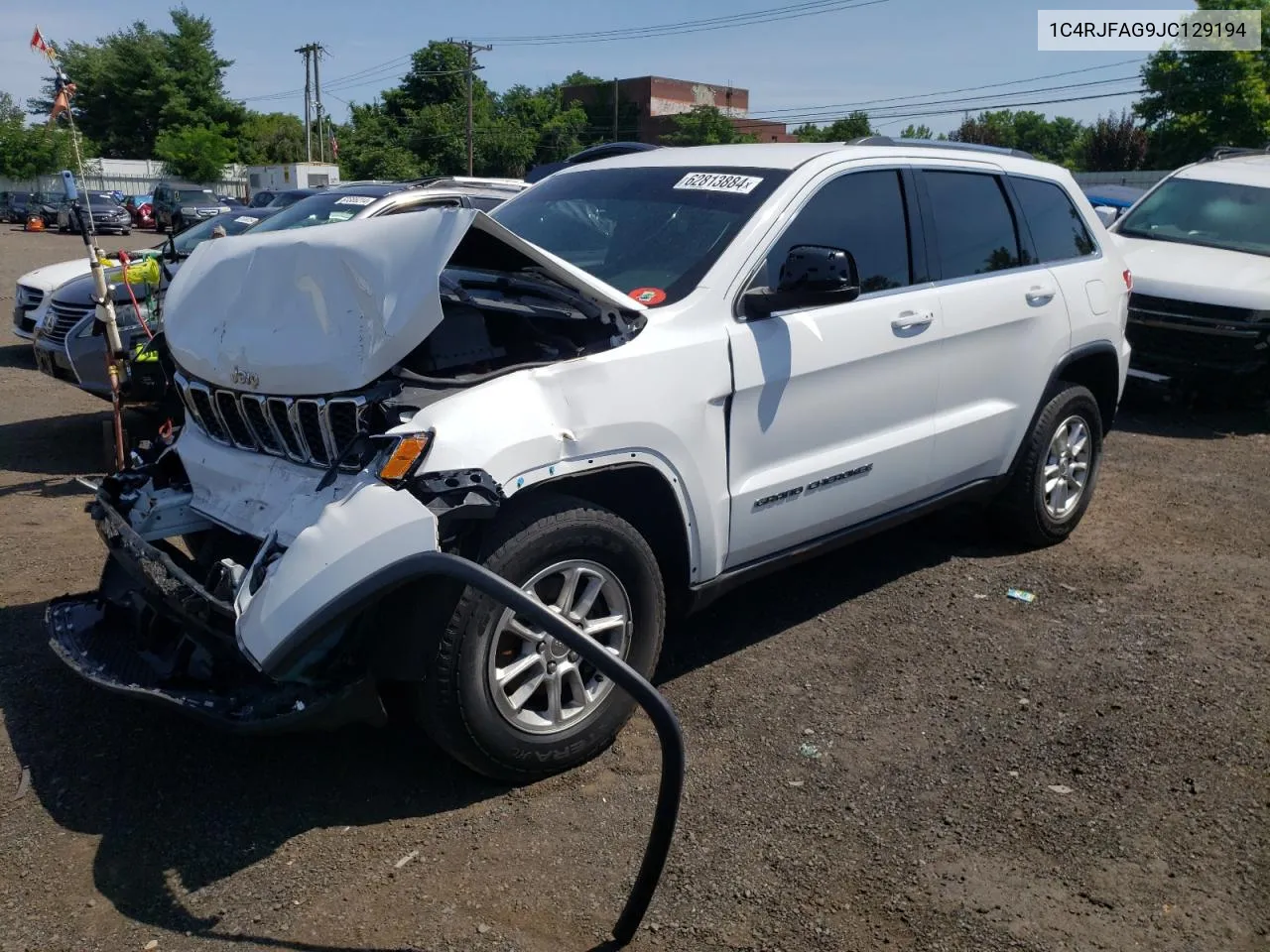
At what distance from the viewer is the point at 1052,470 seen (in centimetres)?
557

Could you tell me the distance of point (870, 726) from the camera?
386 cm

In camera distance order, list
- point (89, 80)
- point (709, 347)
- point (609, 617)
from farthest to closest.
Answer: point (89, 80)
point (709, 347)
point (609, 617)

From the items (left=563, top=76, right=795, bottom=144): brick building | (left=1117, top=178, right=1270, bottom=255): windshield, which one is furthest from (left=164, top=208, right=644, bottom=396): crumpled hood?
(left=563, top=76, right=795, bottom=144): brick building

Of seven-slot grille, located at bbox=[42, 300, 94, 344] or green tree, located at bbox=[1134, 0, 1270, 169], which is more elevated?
green tree, located at bbox=[1134, 0, 1270, 169]

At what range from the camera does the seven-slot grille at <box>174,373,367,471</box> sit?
10.6 feet

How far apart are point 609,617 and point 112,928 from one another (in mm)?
1596

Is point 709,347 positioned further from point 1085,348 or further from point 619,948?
point 1085,348

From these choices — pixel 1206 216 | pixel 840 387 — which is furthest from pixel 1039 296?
pixel 1206 216

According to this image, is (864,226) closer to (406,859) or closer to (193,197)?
(406,859)

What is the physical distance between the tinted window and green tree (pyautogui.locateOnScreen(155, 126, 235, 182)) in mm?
61461

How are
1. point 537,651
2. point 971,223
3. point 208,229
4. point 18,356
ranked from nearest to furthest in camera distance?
point 537,651
point 971,223
point 208,229
point 18,356

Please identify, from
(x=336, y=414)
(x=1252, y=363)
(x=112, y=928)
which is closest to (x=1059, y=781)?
(x=336, y=414)

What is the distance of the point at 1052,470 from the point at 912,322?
1.62m

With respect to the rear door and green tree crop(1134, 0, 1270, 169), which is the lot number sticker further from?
green tree crop(1134, 0, 1270, 169)
